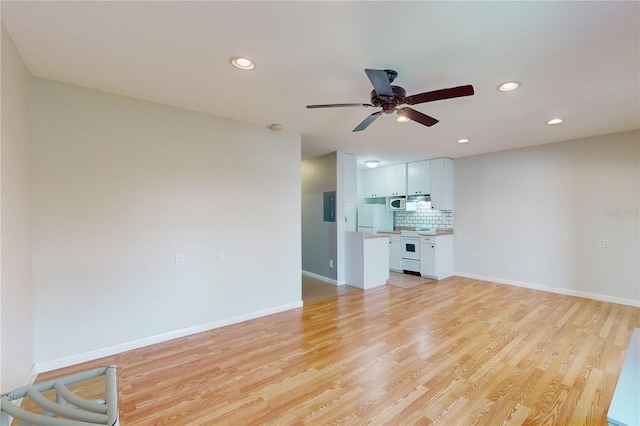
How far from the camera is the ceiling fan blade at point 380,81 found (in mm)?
1830

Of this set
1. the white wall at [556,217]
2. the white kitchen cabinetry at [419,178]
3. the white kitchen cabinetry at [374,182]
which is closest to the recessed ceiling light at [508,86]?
the white wall at [556,217]

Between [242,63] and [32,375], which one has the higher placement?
[242,63]

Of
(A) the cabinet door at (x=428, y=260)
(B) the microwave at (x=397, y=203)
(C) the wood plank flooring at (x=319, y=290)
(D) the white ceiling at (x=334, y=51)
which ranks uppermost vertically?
(D) the white ceiling at (x=334, y=51)

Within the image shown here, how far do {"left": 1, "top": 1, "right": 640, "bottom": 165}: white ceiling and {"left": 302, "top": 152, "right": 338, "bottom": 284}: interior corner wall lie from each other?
2.17 meters

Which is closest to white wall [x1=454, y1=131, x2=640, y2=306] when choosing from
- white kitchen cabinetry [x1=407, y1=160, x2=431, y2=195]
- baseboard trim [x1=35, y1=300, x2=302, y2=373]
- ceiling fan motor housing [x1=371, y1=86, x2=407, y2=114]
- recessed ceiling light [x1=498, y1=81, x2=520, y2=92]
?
white kitchen cabinetry [x1=407, y1=160, x2=431, y2=195]

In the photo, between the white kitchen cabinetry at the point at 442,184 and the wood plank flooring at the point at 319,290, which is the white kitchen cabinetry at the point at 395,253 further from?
the wood plank flooring at the point at 319,290

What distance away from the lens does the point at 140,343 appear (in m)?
2.82

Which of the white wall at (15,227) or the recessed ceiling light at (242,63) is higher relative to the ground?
the recessed ceiling light at (242,63)

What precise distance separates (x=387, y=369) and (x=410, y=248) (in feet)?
12.7

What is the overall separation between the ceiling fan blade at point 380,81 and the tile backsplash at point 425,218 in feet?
15.2

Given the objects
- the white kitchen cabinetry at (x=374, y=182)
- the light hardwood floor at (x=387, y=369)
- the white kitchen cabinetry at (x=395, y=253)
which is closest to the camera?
the light hardwood floor at (x=387, y=369)

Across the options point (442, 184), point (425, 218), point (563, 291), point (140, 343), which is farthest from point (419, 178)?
point (140, 343)

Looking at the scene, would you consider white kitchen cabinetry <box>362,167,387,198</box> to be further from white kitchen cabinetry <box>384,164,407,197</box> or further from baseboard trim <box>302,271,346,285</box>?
baseboard trim <box>302,271,346,285</box>

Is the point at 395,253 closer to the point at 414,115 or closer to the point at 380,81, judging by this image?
the point at 414,115
